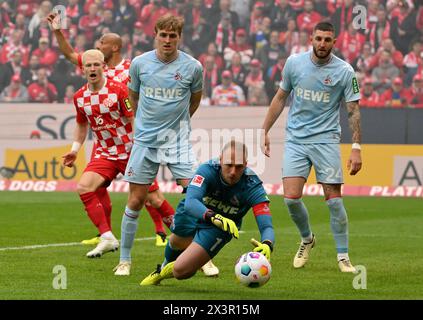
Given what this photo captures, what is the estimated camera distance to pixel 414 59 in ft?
77.1

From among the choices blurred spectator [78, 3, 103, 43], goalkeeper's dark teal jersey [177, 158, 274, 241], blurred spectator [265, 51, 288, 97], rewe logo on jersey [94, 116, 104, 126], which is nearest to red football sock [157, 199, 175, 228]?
rewe logo on jersey [94, 116, 104, 126]

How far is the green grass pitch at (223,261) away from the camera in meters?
8.52

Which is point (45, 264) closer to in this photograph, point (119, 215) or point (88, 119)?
point (88, 119)

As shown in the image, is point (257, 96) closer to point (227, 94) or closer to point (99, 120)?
point (227, 94)

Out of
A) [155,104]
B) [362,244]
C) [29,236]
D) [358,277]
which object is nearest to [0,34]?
[29,236]

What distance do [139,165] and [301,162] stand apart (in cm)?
169

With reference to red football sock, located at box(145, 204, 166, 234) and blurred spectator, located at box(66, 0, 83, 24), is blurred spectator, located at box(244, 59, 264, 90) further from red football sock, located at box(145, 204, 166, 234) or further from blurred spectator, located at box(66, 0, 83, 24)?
red football sock, located at box(145, 204, 166, 234)

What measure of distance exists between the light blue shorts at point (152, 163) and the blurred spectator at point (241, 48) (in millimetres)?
14236

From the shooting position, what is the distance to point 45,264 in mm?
10367

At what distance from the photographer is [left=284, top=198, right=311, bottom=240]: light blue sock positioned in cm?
1061

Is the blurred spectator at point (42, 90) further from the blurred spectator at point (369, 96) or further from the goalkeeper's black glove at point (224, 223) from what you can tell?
the goalkeeper's black glove at point (224, 223)

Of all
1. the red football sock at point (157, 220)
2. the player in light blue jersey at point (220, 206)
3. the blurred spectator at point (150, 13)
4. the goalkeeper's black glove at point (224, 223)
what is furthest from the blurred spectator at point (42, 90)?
the goalkeeper's black glove at point (224, 223)
